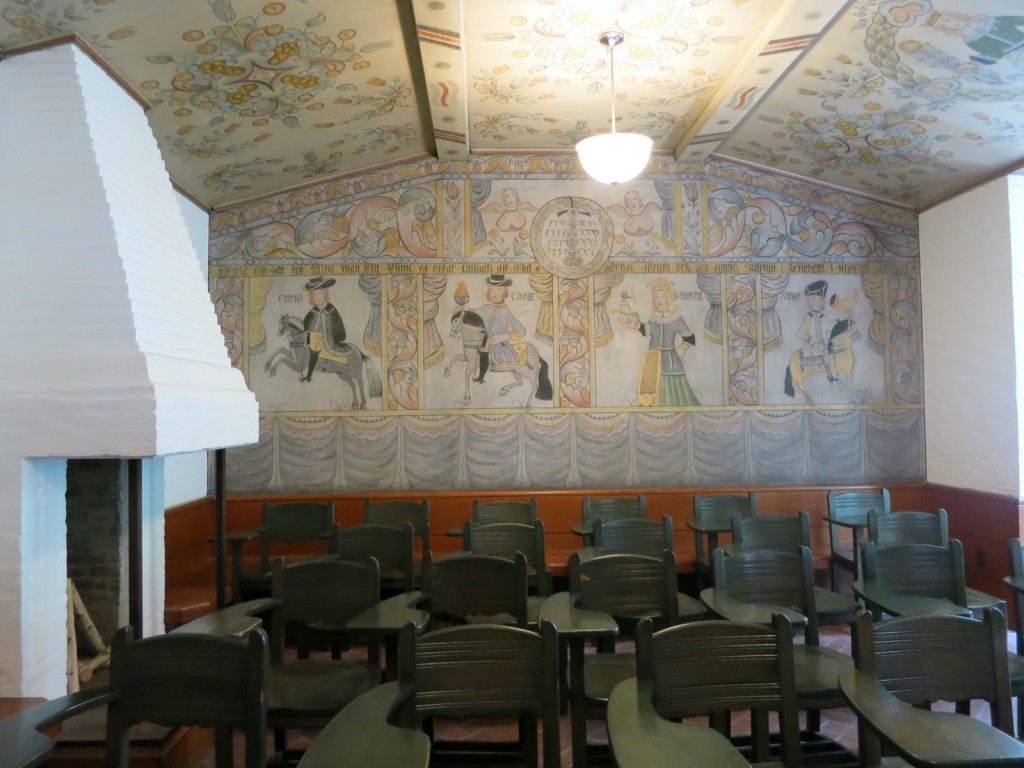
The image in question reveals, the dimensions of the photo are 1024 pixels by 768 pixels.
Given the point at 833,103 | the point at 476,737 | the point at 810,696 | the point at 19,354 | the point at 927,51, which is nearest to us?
the point at 810,696

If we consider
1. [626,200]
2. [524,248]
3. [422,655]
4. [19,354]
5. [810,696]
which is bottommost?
[810,696]

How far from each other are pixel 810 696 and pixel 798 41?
162 inches

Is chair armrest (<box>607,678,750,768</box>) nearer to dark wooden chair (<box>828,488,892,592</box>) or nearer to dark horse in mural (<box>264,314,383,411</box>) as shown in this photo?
dark wooden chair (<box>828,488,892,592</box>)

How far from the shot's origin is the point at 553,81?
5723mm

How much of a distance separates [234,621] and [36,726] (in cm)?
120

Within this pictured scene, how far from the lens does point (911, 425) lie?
7.44 m

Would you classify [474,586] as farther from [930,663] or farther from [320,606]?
[930,663]

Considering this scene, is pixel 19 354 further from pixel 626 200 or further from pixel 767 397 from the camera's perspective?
pixel 767 397

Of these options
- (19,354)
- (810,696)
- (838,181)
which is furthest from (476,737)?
(838,181)

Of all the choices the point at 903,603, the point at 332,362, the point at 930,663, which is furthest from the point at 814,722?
the point at 332,362

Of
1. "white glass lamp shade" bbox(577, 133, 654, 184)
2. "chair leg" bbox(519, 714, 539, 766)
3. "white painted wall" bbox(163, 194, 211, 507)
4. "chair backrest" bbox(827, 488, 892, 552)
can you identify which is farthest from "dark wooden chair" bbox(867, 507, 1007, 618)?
"white painted wall" bbox(163, 194, 211, 507)

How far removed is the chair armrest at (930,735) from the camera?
1.89m

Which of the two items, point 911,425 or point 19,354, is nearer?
point 19,354

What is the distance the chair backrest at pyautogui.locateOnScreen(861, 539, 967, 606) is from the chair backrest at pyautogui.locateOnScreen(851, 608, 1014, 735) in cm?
148
